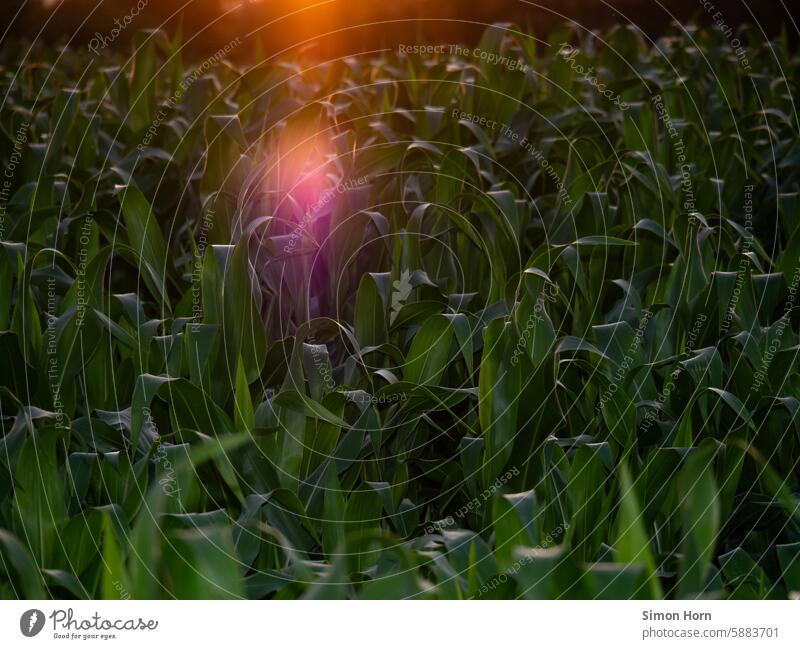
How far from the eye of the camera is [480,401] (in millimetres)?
1145

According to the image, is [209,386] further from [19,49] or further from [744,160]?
[19,49]

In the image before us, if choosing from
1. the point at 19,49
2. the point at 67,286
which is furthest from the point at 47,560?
the point at 19,49

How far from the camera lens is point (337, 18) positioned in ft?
8.58

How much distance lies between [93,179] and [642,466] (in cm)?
115
